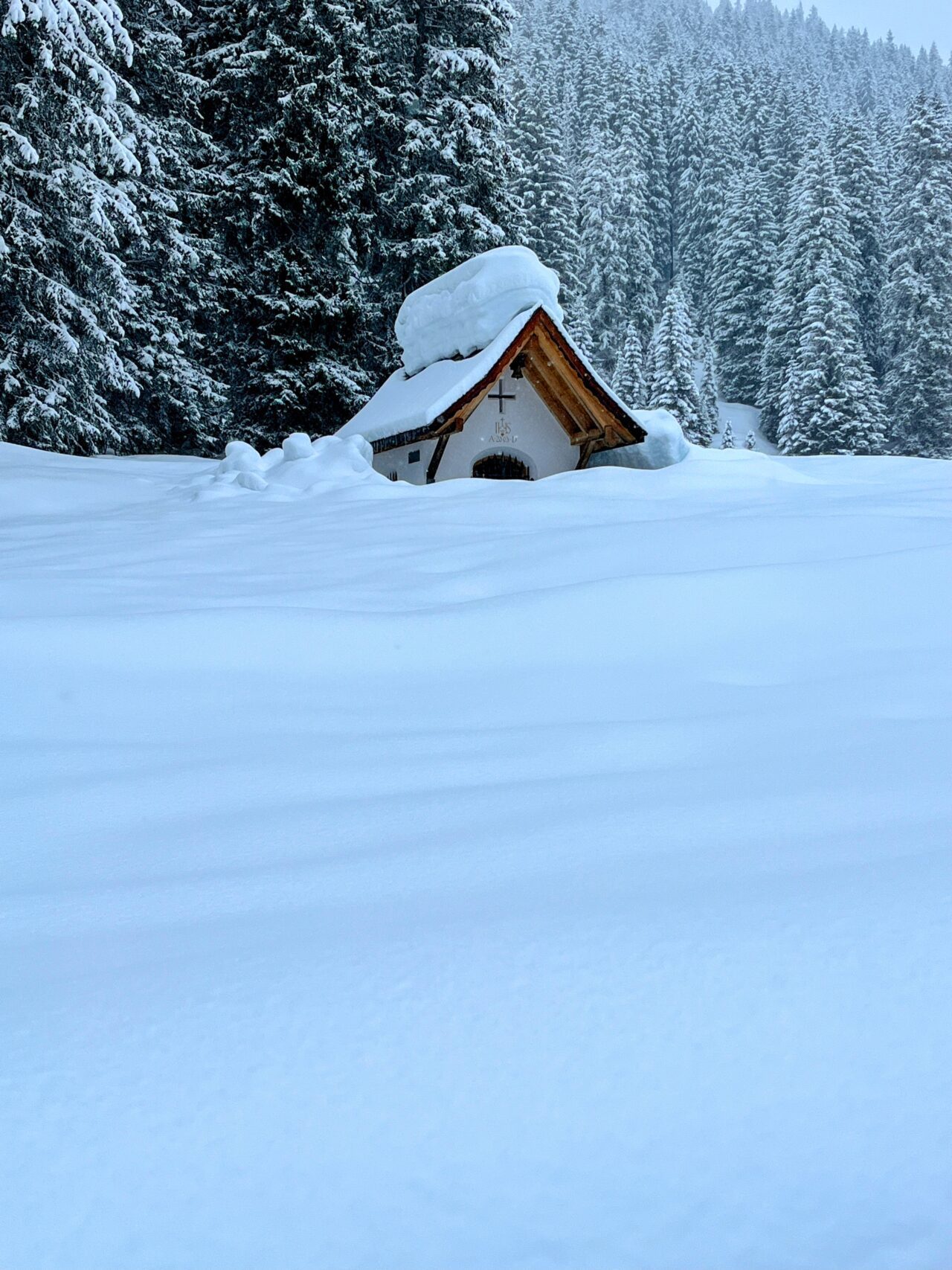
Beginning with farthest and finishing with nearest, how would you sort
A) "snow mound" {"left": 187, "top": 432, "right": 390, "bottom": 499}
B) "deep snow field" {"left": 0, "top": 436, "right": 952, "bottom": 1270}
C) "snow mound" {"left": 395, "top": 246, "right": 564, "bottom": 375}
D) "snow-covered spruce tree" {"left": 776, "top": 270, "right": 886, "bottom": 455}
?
"snow-covered spruce tree" {"left": 776, "top": 270, "right": 886, "bottom": 455} < "snow mound" {"left": 395, "top": 246, "right": 564, "bottom": 375} < "snow mound" {"left": 187, "top": 432, "right": 390, "bottom": 499} < "deep snow field" {"left": 0, "top": 436, "right": 952, "bottom": 1270}

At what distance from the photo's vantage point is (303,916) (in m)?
1.58

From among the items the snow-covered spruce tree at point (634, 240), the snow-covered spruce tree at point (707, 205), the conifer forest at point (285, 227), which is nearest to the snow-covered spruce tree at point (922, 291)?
the conifer forest at point (285, 227)

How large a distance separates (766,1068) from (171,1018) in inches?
29.1

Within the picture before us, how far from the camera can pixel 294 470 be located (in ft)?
34.6

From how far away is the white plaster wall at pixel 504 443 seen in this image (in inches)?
499

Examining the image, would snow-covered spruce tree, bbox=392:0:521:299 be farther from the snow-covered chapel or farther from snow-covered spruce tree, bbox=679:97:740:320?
snow-covered spruce tree, bbox=679:97:740:320

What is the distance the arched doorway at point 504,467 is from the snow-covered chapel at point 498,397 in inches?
0.5

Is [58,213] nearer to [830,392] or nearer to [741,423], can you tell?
[830,392]

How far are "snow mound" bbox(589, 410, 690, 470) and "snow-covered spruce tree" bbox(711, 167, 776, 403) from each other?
36.5 m

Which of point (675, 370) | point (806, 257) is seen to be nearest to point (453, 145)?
point (675, 370)

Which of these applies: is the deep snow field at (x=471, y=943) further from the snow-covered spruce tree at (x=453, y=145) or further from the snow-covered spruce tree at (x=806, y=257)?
the snow-covered spruce tree at (x=806, y=257)

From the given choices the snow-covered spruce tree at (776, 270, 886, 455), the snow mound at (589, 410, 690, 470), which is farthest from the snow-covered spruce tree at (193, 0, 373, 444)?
the snow-covered spruce tree at (776, 270, 886, 455)

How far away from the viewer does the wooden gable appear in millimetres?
11930

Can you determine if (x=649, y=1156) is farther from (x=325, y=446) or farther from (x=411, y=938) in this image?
(x=325, y=446)
